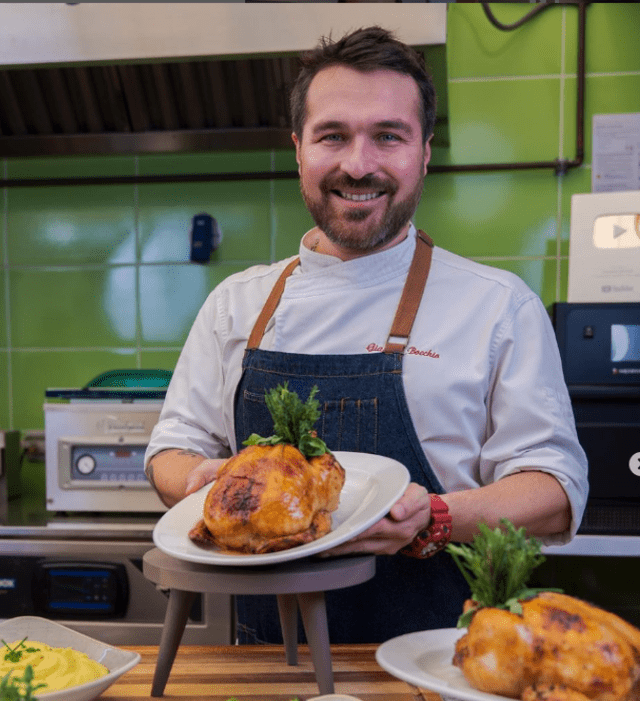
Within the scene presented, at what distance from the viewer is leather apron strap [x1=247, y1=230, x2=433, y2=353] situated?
134 centimetres

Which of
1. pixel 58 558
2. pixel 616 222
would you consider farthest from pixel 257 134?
pixel 58 558

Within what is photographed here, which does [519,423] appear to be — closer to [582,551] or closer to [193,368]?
[193,368]

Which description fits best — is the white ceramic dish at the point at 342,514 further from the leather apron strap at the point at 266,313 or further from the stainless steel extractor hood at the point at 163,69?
the stainless steel extractor hood at the point at 163,69

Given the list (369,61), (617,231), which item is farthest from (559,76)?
(369,61)

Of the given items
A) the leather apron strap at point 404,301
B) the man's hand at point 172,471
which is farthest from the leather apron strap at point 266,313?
the man's hand at point 172,471

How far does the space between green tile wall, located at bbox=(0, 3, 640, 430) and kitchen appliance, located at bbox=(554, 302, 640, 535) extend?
0.57 m

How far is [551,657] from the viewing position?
67 centimetres

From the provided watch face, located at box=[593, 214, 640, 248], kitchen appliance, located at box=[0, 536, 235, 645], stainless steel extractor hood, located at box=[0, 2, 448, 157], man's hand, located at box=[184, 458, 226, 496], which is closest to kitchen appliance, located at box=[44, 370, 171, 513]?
kitchen appliance, located at box=[0, 536, 235, 645]

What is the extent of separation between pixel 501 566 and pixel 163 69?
204 cm

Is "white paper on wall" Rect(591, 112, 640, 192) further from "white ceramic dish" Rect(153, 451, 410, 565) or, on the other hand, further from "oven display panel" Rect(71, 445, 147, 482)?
"white ceramic dish" Rect(153, 451, 410, 565)

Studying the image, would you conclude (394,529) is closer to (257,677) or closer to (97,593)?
(257,677)

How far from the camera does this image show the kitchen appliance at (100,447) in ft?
6.95

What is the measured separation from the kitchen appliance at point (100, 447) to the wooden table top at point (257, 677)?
101 cm

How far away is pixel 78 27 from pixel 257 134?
2.16 ft
